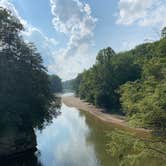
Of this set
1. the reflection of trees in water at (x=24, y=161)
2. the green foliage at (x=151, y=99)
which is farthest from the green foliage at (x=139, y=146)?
the reflection of trees in water at (x=24, y=161)

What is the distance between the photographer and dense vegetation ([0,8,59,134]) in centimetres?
A: 2444

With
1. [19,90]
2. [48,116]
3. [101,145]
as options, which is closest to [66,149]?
[101,145]

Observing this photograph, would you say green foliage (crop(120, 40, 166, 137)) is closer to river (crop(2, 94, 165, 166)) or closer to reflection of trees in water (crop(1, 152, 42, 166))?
river (crop(2, 94, 165, 166))

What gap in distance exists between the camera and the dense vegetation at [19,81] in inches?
962

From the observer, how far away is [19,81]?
84.9 ft

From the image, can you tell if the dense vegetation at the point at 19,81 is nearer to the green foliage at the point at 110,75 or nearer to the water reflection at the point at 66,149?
the water reflection at the point at 66,149

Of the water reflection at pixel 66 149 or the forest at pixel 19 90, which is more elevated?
the forest at pixel 19 90

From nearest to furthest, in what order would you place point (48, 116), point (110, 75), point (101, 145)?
point (101, 145) → point (48, 116) → point (110, 75)

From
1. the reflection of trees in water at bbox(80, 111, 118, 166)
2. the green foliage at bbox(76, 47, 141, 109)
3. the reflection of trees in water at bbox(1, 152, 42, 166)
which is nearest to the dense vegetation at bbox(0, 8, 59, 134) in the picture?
the reflection of trees in water at bbox(1, 152, 42, 166)

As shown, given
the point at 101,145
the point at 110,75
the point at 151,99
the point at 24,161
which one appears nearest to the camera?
the point at 151,99

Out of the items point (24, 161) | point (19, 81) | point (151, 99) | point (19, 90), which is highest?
point (19, 81)

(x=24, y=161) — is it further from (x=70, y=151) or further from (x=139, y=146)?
(x=139, y=146)

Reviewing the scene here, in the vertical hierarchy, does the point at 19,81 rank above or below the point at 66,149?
above

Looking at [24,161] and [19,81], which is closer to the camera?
[24,161]
